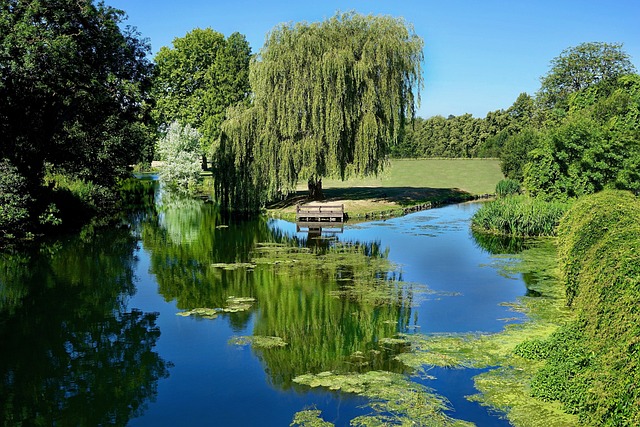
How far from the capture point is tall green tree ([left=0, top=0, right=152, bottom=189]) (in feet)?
80.3

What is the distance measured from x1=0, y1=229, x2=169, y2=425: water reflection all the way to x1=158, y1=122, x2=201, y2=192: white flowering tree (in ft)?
112

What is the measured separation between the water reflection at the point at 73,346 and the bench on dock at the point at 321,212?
42.4ft

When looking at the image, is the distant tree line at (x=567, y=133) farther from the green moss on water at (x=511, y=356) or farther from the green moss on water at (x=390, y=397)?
the green moss on water at (x=390, y=397)

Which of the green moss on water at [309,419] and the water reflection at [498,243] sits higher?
the water reflection at [498,243]

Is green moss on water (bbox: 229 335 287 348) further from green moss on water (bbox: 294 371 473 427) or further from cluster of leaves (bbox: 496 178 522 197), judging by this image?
cluster of leaves (bbox: 496 178 522 197)

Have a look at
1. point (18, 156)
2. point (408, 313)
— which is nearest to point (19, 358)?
point (408, 313)

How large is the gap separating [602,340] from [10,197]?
2309 cm

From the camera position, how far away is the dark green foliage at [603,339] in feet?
22.4

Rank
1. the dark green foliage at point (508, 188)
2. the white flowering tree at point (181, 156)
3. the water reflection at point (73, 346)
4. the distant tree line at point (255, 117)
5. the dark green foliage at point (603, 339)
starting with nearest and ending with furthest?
the dark green foliage at point (603, 339) < the water reflection at point (73, 346) < the distant tree line at point (255, 117) < the dark green foliage at point (508, 188) < the white flowering tree at point (181, 156)

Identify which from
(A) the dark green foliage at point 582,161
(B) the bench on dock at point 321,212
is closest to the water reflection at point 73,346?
(B) the bench on dock at point 321,212

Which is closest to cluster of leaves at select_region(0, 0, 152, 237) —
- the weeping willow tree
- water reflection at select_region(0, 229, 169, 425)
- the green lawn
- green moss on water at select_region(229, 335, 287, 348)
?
the weeping willow tree

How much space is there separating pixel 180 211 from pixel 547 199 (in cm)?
2348

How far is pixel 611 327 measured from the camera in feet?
25.6

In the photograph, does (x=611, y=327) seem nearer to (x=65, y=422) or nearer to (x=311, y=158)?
(x=65, y=422)
